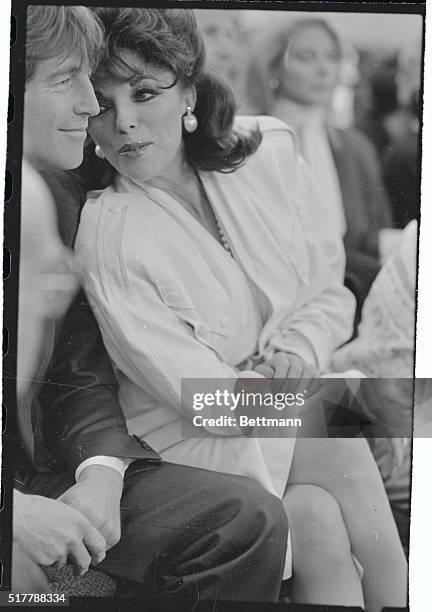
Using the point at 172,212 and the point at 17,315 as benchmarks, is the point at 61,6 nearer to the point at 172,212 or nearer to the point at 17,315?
the point at 172,212

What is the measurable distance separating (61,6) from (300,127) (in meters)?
0.41

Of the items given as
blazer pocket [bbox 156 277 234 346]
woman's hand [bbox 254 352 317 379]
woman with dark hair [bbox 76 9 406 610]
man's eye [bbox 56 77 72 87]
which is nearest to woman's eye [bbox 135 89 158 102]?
woman with dark hair [bbox 76 9 406 610]

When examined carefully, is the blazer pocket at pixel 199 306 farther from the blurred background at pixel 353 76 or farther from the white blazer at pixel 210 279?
the blurred background at pixel 353 76

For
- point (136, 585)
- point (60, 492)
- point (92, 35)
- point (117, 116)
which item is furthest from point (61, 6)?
point (136, 585)

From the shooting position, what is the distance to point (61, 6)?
1288 millimetres

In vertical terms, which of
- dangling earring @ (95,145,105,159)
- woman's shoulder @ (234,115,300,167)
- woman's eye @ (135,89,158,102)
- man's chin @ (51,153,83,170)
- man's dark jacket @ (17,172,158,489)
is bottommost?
man's dark jacket @ (17,172,158,489)

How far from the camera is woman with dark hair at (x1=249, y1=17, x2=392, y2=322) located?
1.31m

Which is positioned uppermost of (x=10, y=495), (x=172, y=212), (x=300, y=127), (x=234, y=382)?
(x=300, y=127)

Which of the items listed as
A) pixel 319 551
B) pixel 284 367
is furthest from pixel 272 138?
pixel 319 551

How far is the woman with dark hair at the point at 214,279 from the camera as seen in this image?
4.25ft

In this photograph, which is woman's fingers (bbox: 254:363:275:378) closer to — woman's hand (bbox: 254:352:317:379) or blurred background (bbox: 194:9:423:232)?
woman's hand (bbox: 254:352:317:379)

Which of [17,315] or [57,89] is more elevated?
[57,89]

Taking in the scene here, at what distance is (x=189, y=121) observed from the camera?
1310 millimetres

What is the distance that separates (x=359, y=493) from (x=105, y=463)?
406mm
